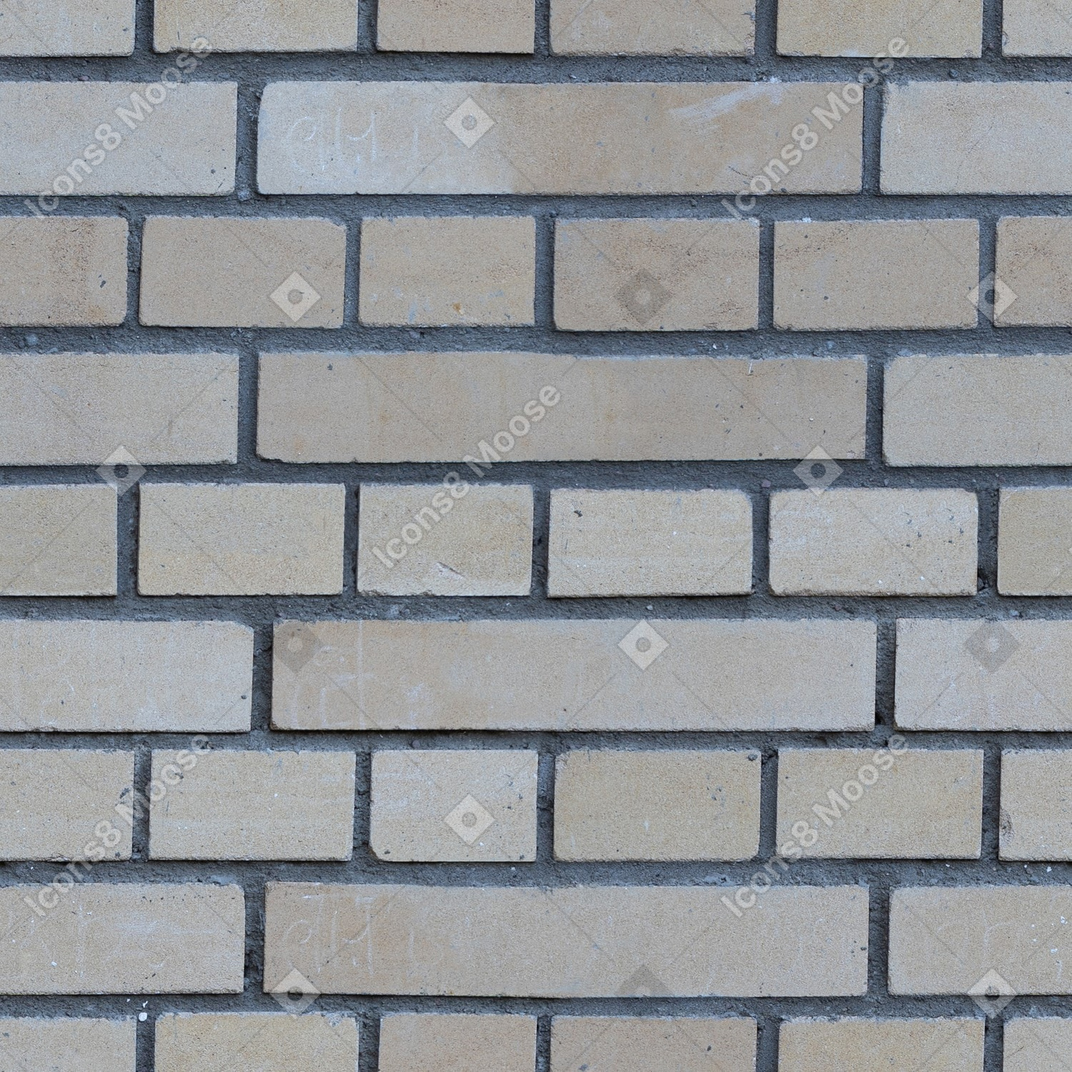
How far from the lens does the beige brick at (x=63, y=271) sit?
141 centimetres

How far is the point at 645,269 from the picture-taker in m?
1.41

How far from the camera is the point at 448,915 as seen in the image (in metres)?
1.41

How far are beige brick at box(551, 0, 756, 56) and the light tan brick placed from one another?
2.86 ft

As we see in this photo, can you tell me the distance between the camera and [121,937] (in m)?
1.40

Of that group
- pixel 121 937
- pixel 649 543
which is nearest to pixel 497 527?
pixel 649 543

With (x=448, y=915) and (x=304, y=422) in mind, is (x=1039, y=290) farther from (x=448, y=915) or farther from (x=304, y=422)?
(x=448, y=915)

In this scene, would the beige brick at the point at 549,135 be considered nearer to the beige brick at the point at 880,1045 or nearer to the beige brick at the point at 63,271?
the beige brick at the point at 63,271

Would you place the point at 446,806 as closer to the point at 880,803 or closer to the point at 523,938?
the point at 523,938

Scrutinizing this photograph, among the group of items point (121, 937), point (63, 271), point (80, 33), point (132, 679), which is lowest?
point (121, 937)

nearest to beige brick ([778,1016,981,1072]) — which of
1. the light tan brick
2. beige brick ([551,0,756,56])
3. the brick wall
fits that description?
the brick wall

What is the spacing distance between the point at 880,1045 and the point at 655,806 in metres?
0.40

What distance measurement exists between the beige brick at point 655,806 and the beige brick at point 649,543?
20 centimetres

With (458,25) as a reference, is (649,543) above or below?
below

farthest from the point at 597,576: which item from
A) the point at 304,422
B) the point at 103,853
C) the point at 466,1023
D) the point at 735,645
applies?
the point at 103,853
